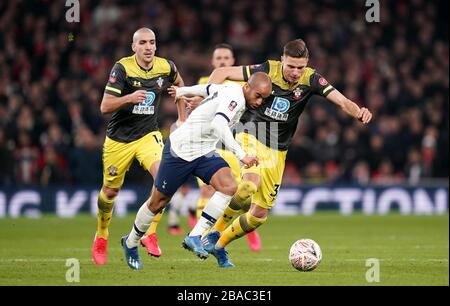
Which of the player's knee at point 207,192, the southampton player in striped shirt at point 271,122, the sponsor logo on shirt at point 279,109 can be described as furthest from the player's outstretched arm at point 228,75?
the player's knee at point 207,192

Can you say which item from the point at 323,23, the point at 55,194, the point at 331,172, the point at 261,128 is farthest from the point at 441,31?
the point at 261,128

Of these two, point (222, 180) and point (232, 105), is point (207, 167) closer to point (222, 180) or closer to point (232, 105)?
point (222, 180)

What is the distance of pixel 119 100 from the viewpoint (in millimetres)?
10562

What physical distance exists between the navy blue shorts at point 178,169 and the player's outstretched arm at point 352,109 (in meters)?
1.62

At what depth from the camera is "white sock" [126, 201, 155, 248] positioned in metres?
9.98

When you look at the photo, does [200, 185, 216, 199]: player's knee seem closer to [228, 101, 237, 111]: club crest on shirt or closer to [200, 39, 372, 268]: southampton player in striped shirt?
[200, 39, 372, 268]: southampton player in striped shirt

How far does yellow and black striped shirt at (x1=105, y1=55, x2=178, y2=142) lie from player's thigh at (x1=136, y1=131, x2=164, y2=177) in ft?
0.27

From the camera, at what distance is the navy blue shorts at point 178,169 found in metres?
9.76

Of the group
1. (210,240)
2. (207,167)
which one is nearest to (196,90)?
(207,167)

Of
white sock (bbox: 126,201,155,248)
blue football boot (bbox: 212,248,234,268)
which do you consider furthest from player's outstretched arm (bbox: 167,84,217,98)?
blue football boot (bbox: 212,248,234,268)

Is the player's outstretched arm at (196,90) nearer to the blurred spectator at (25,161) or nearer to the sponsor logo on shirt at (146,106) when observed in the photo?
the sponsor logo on shirt at (146,106)

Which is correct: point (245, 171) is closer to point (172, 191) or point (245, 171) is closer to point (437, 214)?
point (172, 191)

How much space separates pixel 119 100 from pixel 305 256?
8.92ft

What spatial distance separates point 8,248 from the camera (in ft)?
42.8
